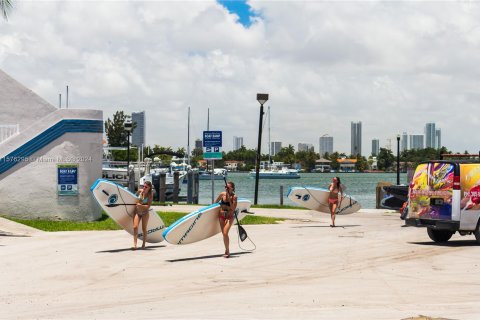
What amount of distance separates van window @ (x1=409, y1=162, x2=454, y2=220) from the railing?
14393mm

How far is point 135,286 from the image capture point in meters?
12.7

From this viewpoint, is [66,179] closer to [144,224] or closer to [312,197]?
[312,197]

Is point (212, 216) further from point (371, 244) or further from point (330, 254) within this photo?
point (371, 244)

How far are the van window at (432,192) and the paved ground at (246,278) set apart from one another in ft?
2.65

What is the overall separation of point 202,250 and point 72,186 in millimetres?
9796

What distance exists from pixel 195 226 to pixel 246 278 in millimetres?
3570

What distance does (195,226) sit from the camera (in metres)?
16.8

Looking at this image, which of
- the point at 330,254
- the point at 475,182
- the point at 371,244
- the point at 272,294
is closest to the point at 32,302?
the point at 272,294

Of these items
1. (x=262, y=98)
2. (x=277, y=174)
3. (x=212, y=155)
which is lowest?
(x=277, y=174)

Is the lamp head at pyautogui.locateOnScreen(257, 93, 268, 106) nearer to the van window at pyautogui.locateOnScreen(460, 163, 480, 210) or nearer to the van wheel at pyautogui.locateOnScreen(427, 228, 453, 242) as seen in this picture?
the van wheel at pyautogui.locateOnScreen(427, 228, 453, 242)

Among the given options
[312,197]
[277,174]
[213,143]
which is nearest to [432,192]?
[312,197]

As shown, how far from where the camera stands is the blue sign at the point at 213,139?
3002 cm

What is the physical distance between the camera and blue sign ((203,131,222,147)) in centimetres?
3002

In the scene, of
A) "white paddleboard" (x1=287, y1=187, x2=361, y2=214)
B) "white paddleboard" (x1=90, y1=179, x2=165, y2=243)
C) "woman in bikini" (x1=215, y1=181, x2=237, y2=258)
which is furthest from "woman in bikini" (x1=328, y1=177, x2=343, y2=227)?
"woman in bikini" (x1=215, y1=181, x2=237, y2=258)
